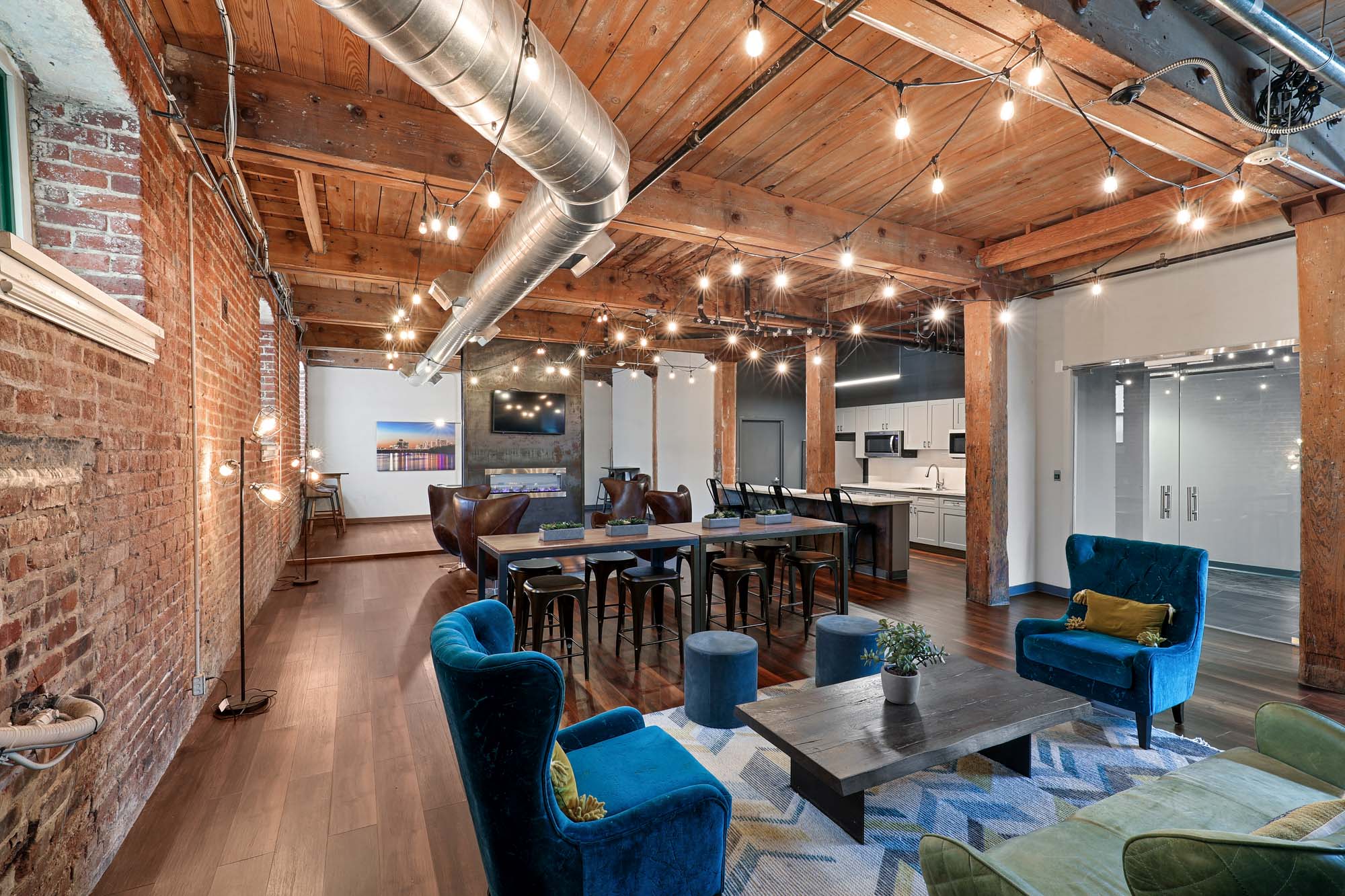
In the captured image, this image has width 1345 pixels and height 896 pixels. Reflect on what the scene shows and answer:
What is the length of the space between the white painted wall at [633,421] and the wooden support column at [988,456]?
7.80m

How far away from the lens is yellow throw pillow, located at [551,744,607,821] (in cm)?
162

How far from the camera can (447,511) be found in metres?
7.14

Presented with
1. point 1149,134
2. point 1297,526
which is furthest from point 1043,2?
point 1297,526

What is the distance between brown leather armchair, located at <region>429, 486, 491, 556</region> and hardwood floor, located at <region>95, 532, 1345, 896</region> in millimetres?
1085

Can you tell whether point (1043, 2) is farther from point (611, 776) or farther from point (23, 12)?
point (23, 12)

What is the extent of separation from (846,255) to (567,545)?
294cm

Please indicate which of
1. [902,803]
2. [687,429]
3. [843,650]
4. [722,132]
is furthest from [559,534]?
[687,429]

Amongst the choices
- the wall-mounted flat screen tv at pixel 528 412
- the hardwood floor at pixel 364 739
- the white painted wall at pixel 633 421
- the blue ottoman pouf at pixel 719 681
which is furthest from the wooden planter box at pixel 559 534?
the white painted wall at pixel 633 421

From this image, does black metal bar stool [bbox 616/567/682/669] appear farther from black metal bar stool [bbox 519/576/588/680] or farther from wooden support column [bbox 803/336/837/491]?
wooden support column [bbox 803/336/837/491]

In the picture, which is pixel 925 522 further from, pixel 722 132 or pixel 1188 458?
pixel 722 132

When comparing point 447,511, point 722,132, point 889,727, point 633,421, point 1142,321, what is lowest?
point 889,727

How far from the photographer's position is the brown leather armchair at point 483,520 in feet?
19.3

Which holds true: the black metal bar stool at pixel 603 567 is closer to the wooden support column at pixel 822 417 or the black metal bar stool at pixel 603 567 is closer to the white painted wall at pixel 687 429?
the wooden support column at pixel 822 417

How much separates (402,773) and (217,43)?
342cm
